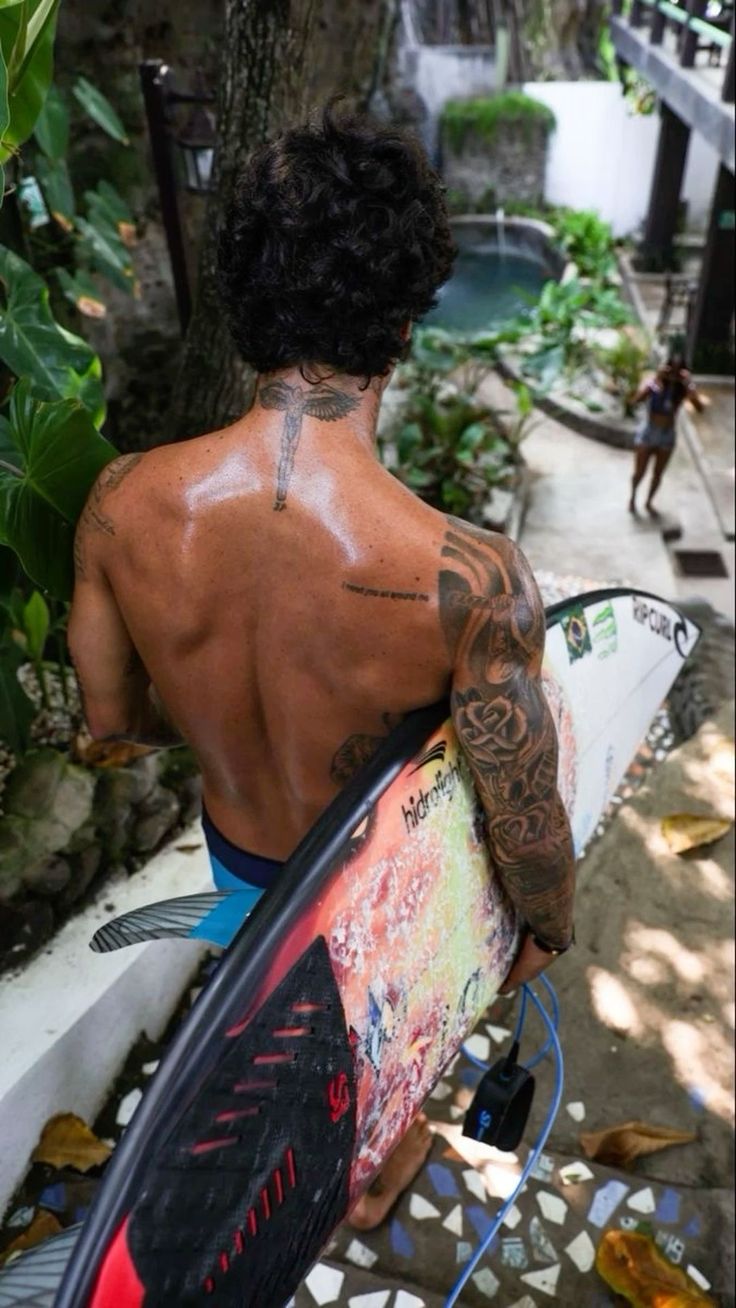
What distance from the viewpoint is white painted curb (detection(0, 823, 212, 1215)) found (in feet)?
6.16

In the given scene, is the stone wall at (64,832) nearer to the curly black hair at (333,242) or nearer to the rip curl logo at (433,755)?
the rip curl logo at (433,755)

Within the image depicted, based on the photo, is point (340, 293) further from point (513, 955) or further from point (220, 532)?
point (513, 955)

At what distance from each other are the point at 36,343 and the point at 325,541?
1056mm

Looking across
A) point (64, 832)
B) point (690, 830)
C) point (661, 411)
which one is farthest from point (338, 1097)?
point (661, 411)

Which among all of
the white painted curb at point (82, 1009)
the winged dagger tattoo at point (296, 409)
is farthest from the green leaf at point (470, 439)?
the winged dagger tattoo at point (296, 409)

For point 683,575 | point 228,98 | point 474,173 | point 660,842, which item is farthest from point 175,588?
point 474,173

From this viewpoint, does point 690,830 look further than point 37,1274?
Yes

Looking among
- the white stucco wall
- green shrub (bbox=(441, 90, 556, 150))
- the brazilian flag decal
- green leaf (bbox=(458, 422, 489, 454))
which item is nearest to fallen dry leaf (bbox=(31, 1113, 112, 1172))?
the brazilian flag decal

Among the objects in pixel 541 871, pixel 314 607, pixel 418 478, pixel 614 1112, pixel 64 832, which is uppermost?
pixel 314 607

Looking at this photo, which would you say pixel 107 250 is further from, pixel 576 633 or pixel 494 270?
pixel 494 270

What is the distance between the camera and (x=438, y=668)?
48.4 inches

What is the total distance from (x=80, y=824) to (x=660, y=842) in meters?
1.86

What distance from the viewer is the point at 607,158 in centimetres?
1320

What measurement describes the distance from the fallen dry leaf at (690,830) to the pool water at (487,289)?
30.9 feet
